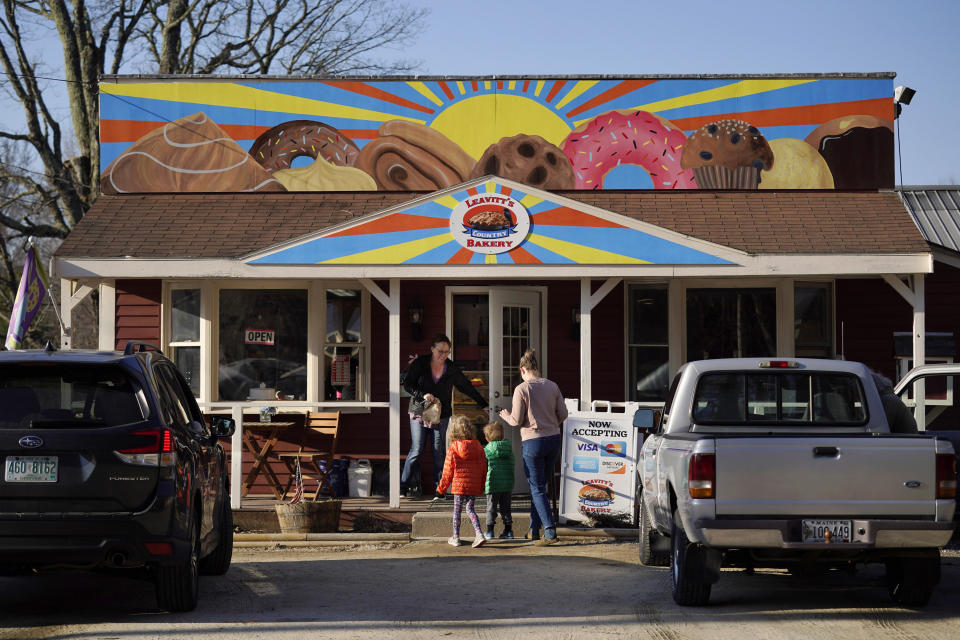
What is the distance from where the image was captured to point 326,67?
2862 cm

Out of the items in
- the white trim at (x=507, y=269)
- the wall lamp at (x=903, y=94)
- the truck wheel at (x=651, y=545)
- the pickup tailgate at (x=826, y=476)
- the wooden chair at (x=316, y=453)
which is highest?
the wall lamp at (x=903, y=94)

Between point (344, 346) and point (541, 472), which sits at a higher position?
point (344, 346)

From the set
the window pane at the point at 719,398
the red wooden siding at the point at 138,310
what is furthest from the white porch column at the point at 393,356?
the window pane at the point at 719,398

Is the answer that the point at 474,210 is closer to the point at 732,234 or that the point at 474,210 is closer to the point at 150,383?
the point at 732,234

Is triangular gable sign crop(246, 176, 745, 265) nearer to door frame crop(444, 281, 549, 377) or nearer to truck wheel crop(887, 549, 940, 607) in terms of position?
door frame crop(444, 281, 549, 377)

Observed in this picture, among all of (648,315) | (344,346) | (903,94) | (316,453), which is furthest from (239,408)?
(903,94)

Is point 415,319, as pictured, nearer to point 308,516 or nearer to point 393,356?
point 393,356

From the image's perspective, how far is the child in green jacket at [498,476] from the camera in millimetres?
11508

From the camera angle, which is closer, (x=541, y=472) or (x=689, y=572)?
(x=689, y=572)

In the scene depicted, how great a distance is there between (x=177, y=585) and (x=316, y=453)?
6700mm

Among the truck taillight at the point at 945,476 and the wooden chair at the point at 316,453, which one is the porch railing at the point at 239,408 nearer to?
the wooden chair at the point at 316,453

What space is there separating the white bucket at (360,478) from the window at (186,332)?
221 centimetres

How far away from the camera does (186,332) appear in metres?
14.6

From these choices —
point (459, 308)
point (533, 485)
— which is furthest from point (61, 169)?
point (533, 485)
